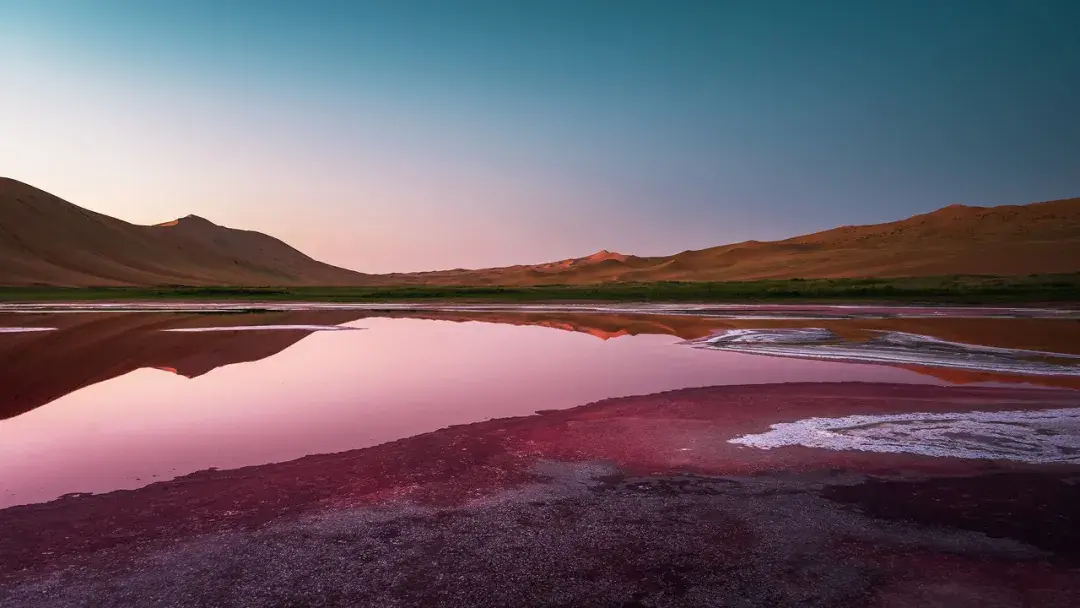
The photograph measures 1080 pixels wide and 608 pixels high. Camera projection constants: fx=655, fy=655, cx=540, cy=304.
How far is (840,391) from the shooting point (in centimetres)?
1480

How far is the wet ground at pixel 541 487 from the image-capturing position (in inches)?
220

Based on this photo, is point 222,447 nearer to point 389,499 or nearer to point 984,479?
point 389,499

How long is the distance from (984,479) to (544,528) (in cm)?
585

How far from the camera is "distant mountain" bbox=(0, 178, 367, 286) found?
343ft

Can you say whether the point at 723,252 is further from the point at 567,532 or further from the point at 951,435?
the point at 567,532

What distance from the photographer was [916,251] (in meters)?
101

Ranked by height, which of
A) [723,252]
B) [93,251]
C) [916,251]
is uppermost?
[93,251]

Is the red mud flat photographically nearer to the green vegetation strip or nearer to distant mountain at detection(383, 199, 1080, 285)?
the green vegetation strip

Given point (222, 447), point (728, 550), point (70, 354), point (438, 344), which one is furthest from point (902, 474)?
point (70, 354)

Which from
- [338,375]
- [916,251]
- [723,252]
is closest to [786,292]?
[916,251]

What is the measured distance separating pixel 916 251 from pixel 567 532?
11153 centimetres

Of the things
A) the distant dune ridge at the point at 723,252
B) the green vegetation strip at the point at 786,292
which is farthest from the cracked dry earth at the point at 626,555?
the distant dune ridge at the point at 723,252

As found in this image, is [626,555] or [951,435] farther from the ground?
[626,555]

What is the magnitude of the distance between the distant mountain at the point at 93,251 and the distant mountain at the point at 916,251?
80.4m
